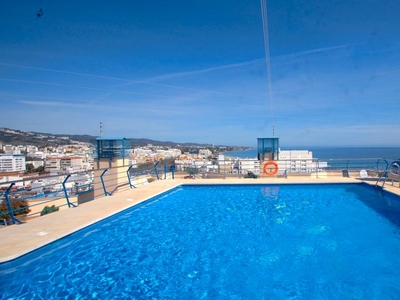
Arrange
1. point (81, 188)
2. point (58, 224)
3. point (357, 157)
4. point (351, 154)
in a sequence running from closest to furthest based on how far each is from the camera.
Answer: point (58, 224), point (81, 188), point (357, 157), point (351, 154)

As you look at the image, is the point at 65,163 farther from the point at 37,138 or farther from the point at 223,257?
the point at 223,257

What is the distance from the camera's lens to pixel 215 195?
8.10 meters

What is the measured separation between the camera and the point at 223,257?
3639 millimetres

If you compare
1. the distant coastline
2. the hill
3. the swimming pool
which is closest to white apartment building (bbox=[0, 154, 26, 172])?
the hill

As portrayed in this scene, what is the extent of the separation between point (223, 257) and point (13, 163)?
14.3 metres

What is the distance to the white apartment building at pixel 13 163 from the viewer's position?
12961 millimetres

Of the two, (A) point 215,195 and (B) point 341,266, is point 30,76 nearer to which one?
(A) point 215,195

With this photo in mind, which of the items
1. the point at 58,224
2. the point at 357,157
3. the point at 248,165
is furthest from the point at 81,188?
the point at 357,157

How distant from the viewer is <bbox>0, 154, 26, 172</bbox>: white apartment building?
42.5 feet

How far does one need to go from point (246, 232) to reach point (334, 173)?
28.2 ft

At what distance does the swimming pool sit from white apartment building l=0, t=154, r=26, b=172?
10462 mm

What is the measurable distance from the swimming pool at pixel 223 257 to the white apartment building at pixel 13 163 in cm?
1046

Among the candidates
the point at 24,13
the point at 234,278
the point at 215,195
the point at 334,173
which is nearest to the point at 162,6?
the point at 24,13

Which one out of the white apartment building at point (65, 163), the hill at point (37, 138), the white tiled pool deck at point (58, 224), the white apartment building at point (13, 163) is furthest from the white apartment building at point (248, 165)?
the white apartment building at point (13, 163)
